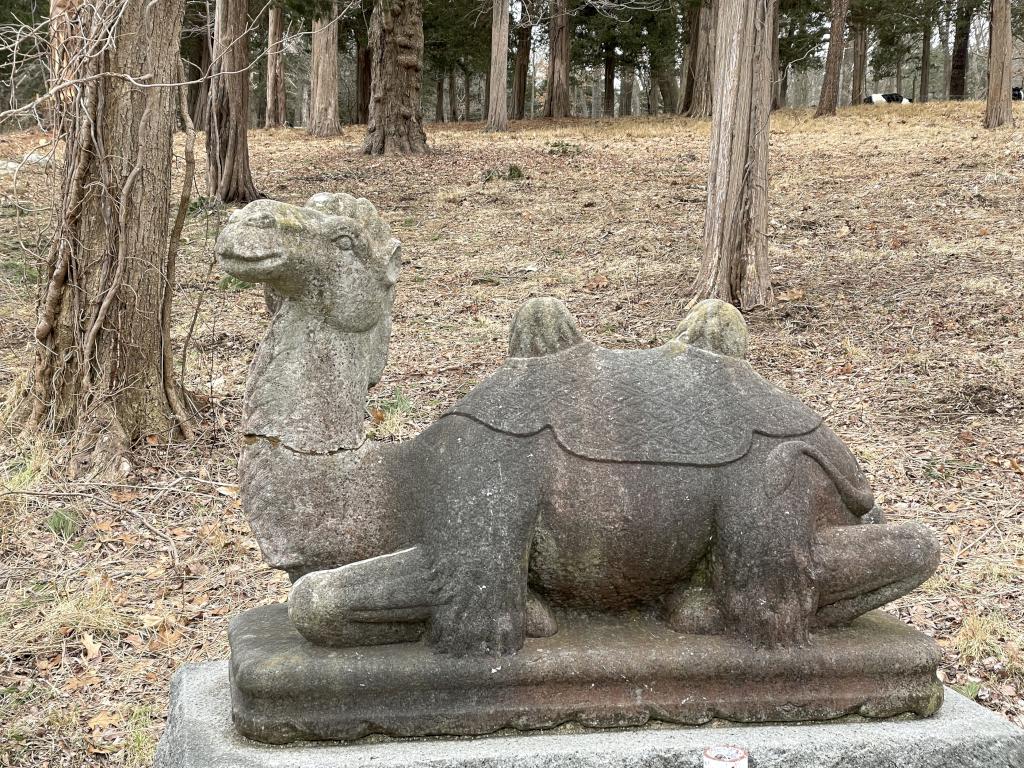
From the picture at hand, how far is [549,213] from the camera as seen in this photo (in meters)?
12.1

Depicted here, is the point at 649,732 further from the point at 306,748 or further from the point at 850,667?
the point at 306,748

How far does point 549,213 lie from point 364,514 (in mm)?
9722

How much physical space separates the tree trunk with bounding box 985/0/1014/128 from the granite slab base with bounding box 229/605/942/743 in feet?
50.7

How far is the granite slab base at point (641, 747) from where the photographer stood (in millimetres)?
2439

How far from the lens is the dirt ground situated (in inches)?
170

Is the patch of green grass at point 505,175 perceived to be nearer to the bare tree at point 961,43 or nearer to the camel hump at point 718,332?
the camel hump at point 718,332

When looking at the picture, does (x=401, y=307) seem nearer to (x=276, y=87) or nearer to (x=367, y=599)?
(x=367, y=599)

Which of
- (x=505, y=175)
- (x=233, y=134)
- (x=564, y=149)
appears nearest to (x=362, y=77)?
(x=564, y=149)

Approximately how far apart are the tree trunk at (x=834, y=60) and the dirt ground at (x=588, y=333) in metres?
4.66

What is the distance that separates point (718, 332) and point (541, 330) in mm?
511

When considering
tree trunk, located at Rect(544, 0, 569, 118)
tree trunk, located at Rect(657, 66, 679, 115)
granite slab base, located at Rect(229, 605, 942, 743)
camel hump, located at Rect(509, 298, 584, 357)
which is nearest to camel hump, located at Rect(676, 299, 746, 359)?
camel hump, located at Rect(509, 298, 584, 357)

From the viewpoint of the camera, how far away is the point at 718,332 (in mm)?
2881

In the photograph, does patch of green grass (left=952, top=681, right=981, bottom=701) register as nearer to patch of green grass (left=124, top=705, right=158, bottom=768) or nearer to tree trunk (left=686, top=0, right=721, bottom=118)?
patch of green grass (left=124, top=705, right=158, bottom=768)

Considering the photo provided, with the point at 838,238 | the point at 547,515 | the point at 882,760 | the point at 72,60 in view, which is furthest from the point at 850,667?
the point at 838,238
